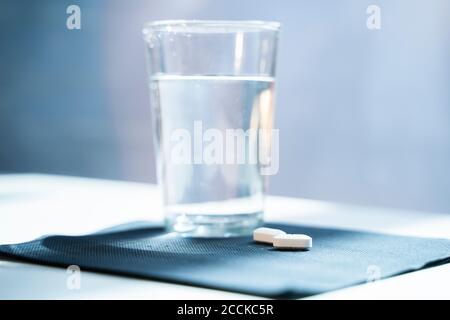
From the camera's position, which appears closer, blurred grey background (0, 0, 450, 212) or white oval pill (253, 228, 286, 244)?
white oval pill (253, 228, 286, 244)

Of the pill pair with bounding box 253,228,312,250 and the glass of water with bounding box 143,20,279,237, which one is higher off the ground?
the glass of water with bounding box 143,20,279,237

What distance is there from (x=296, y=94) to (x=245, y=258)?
1644mm

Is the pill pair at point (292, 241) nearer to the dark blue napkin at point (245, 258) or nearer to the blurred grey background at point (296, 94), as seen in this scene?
the dark blue napkin at point (245, 258)

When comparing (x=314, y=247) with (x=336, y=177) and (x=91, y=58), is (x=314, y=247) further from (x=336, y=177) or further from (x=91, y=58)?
(x=91, y=58)

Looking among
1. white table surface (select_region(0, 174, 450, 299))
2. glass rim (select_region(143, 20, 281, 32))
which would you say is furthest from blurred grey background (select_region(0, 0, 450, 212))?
glass rim (select_region(143, 20, 281, 32))

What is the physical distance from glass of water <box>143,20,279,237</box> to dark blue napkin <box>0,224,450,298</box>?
44 millimetres

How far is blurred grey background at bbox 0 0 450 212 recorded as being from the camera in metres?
2.25

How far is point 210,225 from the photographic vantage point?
3.26 feet

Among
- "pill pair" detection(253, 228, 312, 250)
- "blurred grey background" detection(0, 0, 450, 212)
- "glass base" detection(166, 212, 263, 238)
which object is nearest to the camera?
"pill pair" detection(253, 228, 312, 250)

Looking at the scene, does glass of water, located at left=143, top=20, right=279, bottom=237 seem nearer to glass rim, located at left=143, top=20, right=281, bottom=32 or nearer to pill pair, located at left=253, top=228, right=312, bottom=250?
glass rim, located at left=143, top=20, right=281, bottom=32

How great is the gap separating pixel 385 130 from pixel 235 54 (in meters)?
1.38

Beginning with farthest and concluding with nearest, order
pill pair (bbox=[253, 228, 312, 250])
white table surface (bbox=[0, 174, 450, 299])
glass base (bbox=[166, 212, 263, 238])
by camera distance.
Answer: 1. glass base (bbox=[166, 212, 263, 238])
2. pill pair (bbox=[253, 228, 312, 250])
3. white table surface (bbox=[0, 174, 450, 299])

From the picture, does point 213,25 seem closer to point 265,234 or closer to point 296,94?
point 265,234

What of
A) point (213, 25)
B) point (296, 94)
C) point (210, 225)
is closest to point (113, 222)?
point (210, 225)
